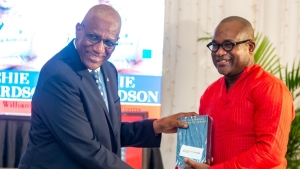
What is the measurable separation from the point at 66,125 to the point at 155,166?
1.85m

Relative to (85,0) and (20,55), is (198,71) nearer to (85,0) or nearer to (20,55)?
(85,0)

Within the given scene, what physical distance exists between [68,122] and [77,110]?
0.24 ft

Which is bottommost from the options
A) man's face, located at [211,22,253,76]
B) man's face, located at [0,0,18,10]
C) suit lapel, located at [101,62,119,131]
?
suit lapel, located at [101,62,119,131]

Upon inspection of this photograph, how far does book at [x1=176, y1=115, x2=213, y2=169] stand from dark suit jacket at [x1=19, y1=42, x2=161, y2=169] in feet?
1.03

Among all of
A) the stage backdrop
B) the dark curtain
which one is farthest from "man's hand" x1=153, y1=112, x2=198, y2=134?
the stage backdrop

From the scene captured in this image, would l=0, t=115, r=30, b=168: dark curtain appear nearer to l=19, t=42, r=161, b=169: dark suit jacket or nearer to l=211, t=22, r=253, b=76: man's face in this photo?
l=19, t=42, r=161, b=169: dark suit jacket

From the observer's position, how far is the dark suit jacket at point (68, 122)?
228 centimetres

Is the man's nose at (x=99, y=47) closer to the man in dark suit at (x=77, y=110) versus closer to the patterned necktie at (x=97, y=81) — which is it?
the man in dark suit at (x=77, y=110)

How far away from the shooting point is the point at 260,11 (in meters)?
4.46

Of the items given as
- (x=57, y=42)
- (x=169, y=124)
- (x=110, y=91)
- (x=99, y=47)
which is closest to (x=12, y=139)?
(x=57, y=42)

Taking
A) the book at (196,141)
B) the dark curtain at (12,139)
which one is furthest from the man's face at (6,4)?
the book at (196,141)

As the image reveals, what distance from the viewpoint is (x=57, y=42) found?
4363mm

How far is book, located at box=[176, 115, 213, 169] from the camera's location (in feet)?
7.41

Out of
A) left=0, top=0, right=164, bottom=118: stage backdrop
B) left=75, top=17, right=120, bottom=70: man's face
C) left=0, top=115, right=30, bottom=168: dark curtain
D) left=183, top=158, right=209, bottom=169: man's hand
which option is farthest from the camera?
left=0, top=0, right=164, bottom=118: stage backdrop
